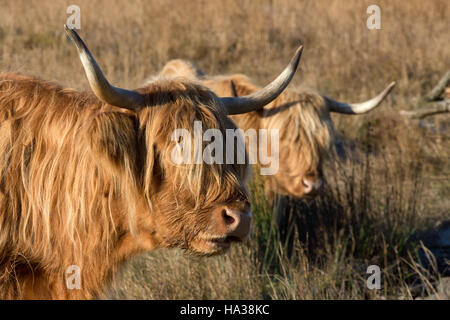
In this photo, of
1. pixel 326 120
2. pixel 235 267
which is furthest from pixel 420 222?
pixel 235 267

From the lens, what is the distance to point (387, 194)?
4.52 metres

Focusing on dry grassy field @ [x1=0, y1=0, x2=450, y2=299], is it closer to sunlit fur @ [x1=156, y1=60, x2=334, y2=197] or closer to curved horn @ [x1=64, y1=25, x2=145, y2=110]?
sunlit fur @ [x1=156, y1=60, x2=334, y2=197]

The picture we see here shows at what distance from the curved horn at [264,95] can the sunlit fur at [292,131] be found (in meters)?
1.69

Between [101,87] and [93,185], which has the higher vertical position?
[101,87]

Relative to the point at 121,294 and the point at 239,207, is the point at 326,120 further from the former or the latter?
the point at 239,207

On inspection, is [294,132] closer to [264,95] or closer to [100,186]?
[264,95]

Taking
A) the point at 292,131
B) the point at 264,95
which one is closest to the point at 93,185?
the point at 264,95

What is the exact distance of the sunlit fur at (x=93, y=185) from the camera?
216 cm

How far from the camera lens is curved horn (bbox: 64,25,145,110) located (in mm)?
1923

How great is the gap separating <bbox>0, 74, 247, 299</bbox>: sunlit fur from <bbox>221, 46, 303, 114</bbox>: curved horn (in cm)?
15

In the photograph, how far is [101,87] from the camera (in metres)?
2.07

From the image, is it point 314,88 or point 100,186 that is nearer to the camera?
point 100,186

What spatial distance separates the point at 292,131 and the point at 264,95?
1866 mm

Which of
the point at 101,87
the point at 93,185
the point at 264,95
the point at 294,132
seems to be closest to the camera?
the point at 101,87
